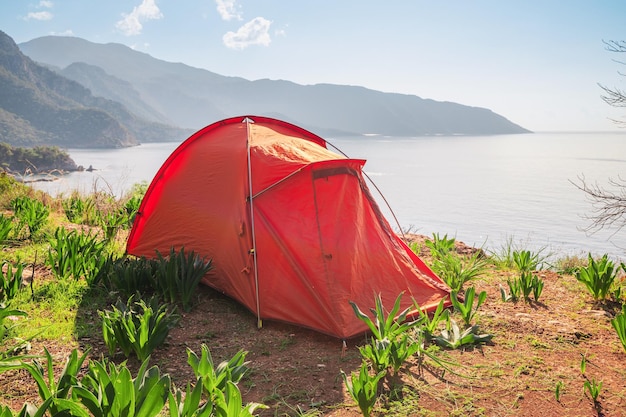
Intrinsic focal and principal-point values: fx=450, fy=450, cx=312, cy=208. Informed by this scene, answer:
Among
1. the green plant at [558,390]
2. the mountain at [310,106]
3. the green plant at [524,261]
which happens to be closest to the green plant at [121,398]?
the green plant at [558,390]

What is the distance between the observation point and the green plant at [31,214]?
661 centimetres

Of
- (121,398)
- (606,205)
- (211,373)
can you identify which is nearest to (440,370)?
(211,373)

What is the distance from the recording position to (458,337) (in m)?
3.90

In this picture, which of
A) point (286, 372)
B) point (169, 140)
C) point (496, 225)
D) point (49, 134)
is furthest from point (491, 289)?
point (169, 140)

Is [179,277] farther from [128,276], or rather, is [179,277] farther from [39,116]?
[39,116]

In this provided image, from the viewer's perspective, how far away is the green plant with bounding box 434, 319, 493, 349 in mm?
3863

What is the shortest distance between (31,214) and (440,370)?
615 centimetres

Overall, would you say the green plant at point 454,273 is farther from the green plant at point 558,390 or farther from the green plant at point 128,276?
the green plant at point 128,276

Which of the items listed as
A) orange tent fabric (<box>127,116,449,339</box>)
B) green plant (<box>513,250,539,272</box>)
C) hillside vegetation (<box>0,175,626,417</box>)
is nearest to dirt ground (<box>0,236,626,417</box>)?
hillside vegetation (<box>0,175,626,417</box>)

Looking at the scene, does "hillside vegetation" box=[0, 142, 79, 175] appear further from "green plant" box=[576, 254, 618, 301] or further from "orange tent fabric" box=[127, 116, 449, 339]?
"green plant" box=[576, 254, 618, 301]

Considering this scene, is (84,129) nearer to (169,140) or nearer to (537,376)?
(169,140)

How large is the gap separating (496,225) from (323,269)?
49.9 feet

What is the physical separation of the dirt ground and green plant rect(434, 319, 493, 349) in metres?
0.08

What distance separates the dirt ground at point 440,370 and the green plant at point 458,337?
8 centimetres
